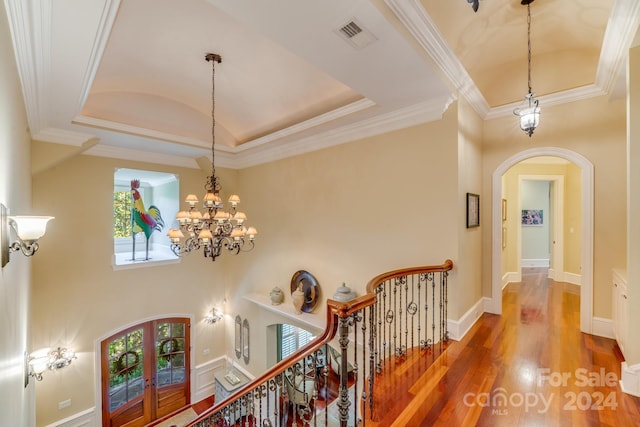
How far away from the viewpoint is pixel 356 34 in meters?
2.23

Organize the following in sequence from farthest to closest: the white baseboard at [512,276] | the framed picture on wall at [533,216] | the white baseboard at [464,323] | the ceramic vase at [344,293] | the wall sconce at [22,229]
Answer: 1. the framed picture on wall at [533,216]
2. the white baseboard at [512,276]
3. the ceramic vase at [344,293]
4. the white baseboard at [464,323]
5. the wall sconce at [22,229]

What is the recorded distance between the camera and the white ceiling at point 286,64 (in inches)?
83.1

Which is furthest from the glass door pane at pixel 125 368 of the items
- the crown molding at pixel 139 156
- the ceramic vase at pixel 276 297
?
the crown molding at pixel 139 156

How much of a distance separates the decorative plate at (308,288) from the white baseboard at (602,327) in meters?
3.83

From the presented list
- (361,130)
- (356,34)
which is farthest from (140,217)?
(356,34)

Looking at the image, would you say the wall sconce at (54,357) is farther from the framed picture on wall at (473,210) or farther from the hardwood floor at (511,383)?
the framed picture on wall at (473,210)

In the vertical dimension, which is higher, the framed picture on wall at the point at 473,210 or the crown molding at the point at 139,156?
the crown molding at the point at 139,156

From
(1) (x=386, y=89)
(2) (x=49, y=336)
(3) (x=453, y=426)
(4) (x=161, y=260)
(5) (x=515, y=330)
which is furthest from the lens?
(4) (x=161, y=260)

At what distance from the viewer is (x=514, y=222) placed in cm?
640

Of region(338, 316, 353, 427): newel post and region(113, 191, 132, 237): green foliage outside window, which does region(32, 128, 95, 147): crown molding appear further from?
region(338, 316, 353, 427): newel post

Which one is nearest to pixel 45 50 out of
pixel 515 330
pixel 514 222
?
pixel 515 330

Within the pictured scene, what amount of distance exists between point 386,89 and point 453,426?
3230mm

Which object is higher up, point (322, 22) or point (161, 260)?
point (322, 22)

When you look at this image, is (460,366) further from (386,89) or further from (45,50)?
(45,50)
